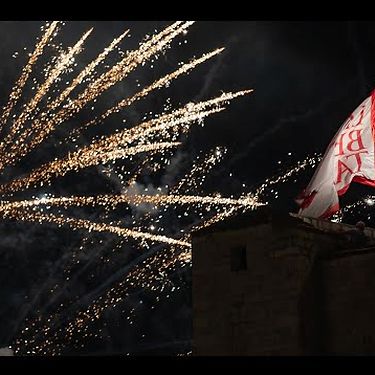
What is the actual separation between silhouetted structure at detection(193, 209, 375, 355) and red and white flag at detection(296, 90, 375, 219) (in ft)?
4.72

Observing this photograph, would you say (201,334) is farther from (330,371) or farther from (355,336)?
(330,371)

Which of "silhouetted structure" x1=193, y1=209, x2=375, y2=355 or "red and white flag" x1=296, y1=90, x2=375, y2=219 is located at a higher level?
"red and white flag" x1=296, y1=90, x2=375, y2=219

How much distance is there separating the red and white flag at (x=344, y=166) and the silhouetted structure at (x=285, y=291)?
144 centimetres

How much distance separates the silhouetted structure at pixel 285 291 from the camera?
17.4 m

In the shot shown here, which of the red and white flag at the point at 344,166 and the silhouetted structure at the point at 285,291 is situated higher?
the red and white flag at the point at 344,166

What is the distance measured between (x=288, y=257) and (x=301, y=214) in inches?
110

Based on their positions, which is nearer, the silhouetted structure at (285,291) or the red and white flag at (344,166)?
the silhouetted structure at (285,291)

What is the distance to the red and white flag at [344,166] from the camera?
1991 centimetres

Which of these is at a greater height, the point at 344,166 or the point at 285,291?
the point at 344,166

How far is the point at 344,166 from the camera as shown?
20250mm

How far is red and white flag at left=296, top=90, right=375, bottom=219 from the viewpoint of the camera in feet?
65.3

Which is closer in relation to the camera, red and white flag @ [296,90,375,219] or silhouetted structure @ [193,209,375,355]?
silhouetted structure @ [193,209,375,355]

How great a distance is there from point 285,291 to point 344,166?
14.3 feet

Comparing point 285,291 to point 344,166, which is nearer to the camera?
point 285,291
